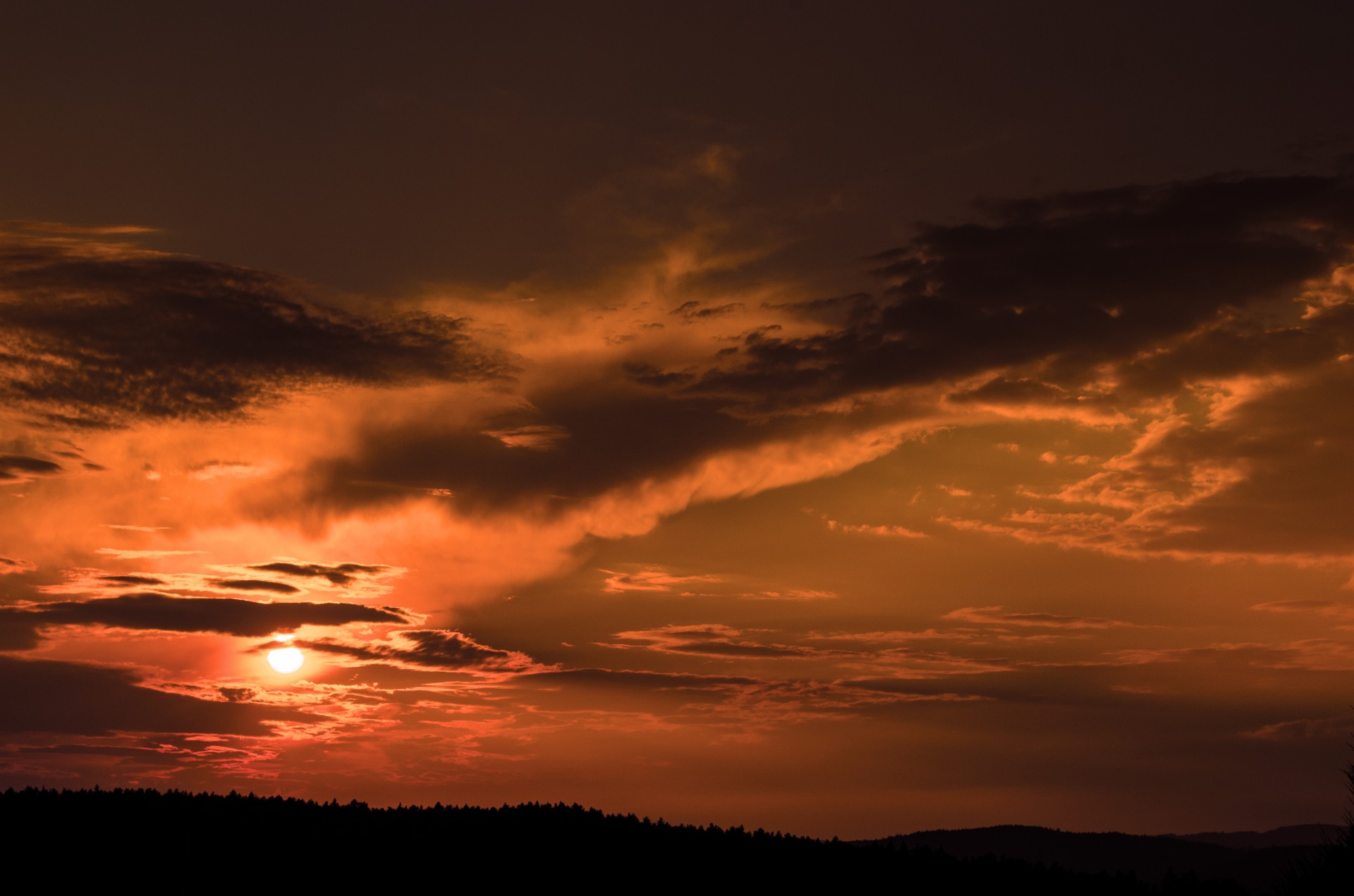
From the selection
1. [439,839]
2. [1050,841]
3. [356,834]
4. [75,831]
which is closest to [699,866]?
[439,839]

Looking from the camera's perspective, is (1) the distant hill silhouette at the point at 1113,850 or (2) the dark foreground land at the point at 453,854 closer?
(2) the dark foreground land at the point at 453,854

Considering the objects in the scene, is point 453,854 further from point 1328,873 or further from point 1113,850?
point 1113,850

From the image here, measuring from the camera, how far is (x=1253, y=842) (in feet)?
547

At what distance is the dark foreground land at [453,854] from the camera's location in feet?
136

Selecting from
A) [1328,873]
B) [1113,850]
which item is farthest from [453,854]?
[1113,850]

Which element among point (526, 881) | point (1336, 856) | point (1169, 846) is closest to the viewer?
point (1336, 856)

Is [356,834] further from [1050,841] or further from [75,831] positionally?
[1050,841]

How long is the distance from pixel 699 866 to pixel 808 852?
465 centimetres

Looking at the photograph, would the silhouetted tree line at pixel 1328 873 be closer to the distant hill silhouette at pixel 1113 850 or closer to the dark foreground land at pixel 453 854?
the dark foreground land at pixel 453 854

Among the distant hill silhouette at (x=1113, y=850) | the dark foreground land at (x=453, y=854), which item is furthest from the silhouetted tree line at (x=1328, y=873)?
the distant hill silhouette at (x=1113, y=850)

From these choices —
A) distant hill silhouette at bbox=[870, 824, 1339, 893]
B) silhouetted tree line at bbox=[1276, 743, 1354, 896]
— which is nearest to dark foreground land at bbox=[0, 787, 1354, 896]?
silhouetted tree line at bbox=[1276, 743, 1354, 896]

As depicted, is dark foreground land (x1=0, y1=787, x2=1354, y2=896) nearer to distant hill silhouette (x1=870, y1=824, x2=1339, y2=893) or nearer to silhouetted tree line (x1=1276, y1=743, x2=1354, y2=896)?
silhouetted tree line (x1=1276, y1=743, x2=1354, y2=896)

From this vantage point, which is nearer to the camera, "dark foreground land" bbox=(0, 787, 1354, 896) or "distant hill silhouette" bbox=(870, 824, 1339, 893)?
"dark foreground land" bbox=(0, 787, 1354, 896)

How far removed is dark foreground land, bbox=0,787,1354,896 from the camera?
4144cm
